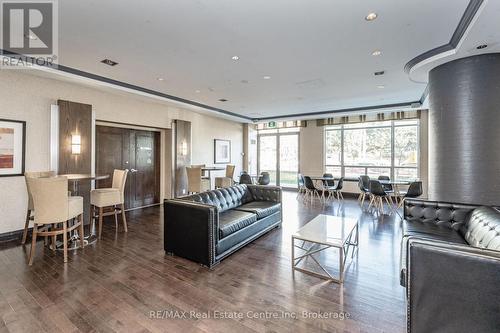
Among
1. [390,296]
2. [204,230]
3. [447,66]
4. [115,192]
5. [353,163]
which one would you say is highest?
[447,66]

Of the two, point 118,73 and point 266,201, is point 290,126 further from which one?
point 118,73

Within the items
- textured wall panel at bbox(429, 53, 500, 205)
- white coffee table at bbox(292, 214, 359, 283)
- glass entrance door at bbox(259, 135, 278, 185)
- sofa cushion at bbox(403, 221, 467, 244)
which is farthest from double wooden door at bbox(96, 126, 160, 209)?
textured wall panel at bbox(429, 53, 500, 205)

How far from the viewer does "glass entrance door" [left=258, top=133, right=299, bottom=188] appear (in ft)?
32.6

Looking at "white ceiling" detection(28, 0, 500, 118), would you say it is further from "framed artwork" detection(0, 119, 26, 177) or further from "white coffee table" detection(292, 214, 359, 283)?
"white coffee table" detection(292, 214, 359, 283)

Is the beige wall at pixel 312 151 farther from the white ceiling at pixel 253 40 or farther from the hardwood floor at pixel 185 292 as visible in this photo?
the hardwood floor at pixel 185 292

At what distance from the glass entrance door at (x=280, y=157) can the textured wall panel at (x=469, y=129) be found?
624 cm

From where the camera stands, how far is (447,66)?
3.58 m

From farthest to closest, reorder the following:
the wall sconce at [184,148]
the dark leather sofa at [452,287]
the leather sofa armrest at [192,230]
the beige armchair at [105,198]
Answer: the wall sconce at [184,148]
the beige armchair at [105,198]
the leather sofa armrest at [192,230]
the dark leather sofa at [452,287]

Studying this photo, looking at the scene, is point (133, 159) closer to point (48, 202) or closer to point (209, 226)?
point (48, 202)

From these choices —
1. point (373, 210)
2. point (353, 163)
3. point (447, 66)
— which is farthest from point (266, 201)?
point (353, 163)

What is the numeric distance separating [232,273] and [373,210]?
4817mm

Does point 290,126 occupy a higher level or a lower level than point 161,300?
higher

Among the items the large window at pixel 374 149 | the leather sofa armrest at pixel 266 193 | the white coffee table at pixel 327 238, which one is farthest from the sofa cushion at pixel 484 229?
the large window at pixel 374 149

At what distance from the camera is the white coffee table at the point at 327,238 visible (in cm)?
265
